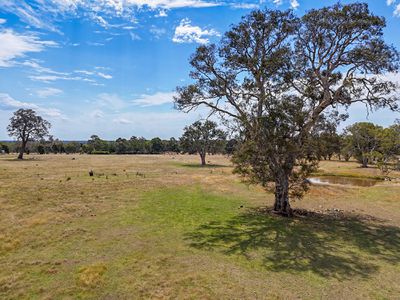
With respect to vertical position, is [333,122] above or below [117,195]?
above

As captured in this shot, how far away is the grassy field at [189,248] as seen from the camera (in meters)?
9.95

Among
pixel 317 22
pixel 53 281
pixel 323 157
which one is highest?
pixel 317 22

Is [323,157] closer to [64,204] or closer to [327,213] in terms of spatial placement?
[327,213]

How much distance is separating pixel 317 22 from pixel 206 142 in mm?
46848

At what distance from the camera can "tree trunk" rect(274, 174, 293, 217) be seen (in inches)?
784

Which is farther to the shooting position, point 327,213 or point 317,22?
point 327,213

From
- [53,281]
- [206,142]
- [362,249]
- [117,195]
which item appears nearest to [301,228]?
[362,249]

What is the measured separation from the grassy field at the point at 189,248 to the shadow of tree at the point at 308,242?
5cm

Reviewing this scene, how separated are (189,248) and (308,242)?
6.13 metres

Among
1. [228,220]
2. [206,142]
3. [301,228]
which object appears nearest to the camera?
[301,228]

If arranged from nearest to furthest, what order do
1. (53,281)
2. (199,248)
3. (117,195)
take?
(53,281) < (199,248) < (117,195)

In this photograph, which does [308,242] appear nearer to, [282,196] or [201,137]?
[282,196]

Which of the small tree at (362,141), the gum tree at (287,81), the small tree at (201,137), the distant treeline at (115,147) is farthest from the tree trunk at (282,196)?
the distant treeline at (115,147)

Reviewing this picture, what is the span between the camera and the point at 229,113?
20.9m
